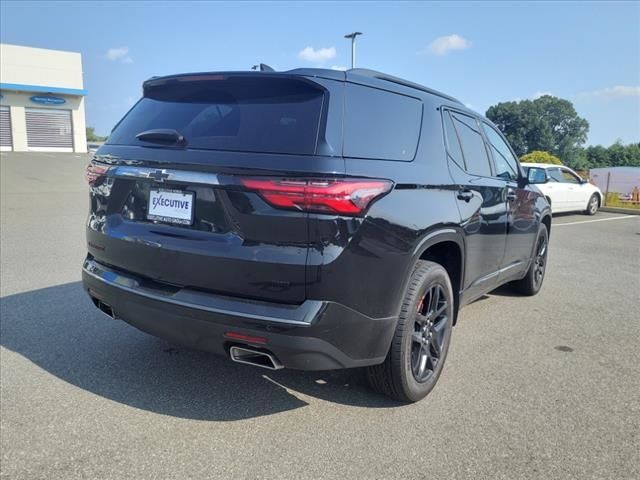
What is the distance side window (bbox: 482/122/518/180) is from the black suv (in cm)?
140

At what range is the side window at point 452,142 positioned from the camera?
11.8 feet

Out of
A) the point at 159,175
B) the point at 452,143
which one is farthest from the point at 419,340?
the point at 159,175

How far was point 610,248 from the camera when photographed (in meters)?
9.45

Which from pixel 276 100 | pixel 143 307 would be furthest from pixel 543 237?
pixel 143 307

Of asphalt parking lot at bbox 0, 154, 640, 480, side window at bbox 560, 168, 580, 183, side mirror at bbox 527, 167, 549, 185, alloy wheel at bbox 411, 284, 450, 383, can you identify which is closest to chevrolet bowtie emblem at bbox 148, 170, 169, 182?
asphalt parking lot at bbox 0, 154, 640, 480

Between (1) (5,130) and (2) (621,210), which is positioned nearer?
(2) (621,210)

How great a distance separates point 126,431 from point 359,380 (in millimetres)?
1474

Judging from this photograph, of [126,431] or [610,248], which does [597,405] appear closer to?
[126,431]

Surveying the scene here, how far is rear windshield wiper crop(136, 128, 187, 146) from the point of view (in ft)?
9.06

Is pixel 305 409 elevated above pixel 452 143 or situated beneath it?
situated beneath

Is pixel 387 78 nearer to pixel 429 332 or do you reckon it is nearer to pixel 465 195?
pixel 465 195

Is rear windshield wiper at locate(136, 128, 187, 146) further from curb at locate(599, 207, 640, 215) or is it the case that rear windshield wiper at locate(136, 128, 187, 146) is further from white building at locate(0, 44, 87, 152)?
white building at locate(0, 44, 87, 152)

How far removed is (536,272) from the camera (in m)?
5.75

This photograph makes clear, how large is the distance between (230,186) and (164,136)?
0.60 m
